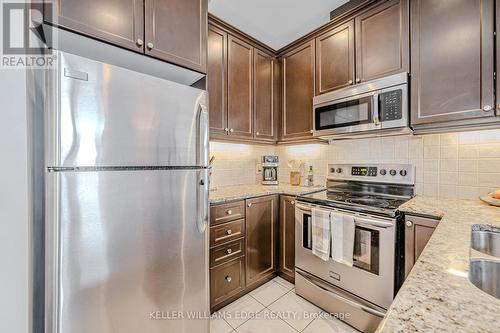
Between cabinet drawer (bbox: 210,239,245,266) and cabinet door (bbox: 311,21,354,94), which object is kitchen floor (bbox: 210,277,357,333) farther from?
cabinet door (bbox: 311,21,354,94)

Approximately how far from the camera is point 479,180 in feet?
5.07

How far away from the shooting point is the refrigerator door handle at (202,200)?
1275mm

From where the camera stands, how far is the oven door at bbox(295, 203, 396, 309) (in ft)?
4.56

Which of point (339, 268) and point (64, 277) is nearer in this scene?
point (64, 277)

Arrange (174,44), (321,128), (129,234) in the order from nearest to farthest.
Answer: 1. (129,234)
2. (174,44)
3. (321,128)

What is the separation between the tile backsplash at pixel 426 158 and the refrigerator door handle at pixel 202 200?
3.26ft

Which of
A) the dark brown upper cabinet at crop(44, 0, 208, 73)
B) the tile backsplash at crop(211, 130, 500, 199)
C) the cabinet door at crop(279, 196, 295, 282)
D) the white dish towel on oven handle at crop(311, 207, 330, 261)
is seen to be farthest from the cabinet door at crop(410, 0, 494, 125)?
the dark brown upper cabinet at crop(44, 0, 208, 73)

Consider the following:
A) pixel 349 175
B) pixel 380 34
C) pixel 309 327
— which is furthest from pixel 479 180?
pixel 309 327

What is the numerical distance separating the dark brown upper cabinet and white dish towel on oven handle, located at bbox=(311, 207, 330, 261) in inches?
57.1

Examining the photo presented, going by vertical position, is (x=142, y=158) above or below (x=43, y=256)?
above

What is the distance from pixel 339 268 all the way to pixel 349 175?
946 mm

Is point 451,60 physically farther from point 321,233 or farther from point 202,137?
point 202,137

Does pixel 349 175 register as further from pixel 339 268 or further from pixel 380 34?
pixel 380 34

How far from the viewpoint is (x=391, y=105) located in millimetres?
1604
